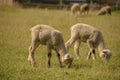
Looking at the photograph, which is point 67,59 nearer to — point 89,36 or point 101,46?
point 101,46

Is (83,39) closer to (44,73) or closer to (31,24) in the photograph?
(44,73)

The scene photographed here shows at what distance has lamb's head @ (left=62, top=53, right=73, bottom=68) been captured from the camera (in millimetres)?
10930

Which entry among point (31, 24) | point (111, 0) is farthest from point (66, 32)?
point (111, 0)

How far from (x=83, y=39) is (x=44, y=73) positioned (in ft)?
11.5

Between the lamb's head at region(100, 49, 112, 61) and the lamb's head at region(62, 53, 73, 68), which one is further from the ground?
the lamb's head at region(62, 53, 73, 68)

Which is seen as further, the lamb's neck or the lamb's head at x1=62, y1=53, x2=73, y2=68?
the lamb's neck

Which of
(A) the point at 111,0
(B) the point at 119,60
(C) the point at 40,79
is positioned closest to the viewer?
(C) the point at 40,79

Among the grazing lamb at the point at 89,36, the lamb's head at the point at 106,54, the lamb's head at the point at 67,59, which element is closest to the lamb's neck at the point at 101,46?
the grazing lamb at the point at 89,36

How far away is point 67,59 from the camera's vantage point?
10945 millimetres

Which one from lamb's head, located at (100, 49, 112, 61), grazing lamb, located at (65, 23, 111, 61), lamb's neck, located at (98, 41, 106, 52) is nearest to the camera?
lamb's head, located at (100, 49, 112, 61)

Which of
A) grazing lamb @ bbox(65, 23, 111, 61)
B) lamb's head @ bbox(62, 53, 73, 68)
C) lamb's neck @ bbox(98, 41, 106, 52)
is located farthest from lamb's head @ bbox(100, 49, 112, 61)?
lamb's head @ bbox(62, 53, 73, 68)

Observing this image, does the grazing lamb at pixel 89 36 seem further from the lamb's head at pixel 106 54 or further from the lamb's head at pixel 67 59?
the lamb's head at pixel 67 59

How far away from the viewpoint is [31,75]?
988 centimetres

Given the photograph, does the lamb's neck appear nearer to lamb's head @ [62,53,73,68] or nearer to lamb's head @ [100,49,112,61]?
lamb's head @ [100,49,112,61]
